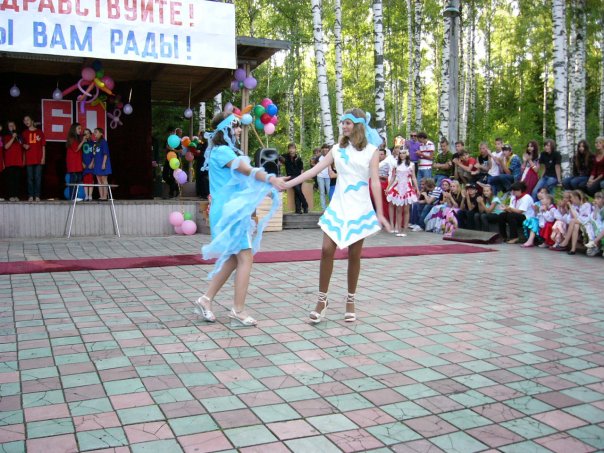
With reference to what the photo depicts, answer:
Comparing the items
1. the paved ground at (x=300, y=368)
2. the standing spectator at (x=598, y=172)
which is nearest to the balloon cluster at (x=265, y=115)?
the standing spectator at (x=598, y=172)

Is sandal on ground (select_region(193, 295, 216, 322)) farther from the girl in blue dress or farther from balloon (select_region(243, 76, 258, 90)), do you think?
balloon (select_region(243, 76, 258, 90))

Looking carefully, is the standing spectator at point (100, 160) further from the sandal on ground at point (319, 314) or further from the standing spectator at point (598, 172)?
the standing spectator at point (598, 172)

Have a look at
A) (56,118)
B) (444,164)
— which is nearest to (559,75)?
(444,164)

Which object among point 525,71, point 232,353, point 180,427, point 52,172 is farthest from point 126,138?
point 525,71

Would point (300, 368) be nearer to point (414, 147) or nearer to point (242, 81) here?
point (242, 81)

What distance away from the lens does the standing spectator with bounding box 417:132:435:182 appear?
47.3ft

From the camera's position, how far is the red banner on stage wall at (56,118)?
14273 mm

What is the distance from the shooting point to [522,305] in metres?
6.08

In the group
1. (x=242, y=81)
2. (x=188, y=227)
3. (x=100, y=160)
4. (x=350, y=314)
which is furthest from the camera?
(x=100, y=160)

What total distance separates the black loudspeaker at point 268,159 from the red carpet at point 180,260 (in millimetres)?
3855

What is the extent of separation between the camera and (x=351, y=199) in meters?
5.24

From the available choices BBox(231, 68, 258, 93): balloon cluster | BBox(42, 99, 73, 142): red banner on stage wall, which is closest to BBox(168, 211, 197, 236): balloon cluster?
BBox(231, 68, 258, 93): balloon cluster

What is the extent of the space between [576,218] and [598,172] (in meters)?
1.32

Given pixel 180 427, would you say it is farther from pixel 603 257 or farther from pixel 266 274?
pixel 603 257
